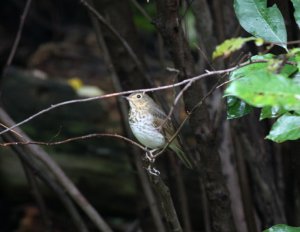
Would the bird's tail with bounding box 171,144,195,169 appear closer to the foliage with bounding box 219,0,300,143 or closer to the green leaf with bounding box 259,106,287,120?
the foliage with bounding box 219,0,300,143

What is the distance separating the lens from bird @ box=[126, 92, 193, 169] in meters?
3.30

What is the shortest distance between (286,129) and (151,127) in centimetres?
181

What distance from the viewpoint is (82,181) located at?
5.11 metres

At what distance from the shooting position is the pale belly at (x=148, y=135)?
10.9 ft

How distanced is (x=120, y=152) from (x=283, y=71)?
3659 millimetres

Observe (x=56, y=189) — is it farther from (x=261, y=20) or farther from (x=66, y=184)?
(x=261, y=20)

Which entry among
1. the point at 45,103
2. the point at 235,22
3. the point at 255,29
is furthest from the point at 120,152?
the point at 255,29

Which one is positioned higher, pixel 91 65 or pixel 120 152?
pixel 91 65

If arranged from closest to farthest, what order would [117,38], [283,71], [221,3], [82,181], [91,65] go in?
1. [283,71]
2. [221,3]
3. [117,38]
4. [82,181]
5. [91,65]

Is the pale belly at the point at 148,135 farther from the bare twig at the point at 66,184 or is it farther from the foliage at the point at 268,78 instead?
the foliage at the point at 268,78

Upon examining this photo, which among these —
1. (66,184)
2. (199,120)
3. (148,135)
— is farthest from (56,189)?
(199,120)

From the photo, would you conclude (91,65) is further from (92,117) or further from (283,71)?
(283,71)

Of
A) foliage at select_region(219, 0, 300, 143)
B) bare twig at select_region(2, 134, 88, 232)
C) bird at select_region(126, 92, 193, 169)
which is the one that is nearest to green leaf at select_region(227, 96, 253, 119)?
foliage at select_region(219, 0, 300, 143)

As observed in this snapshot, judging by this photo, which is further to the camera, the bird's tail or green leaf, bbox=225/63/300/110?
the bird's tail
